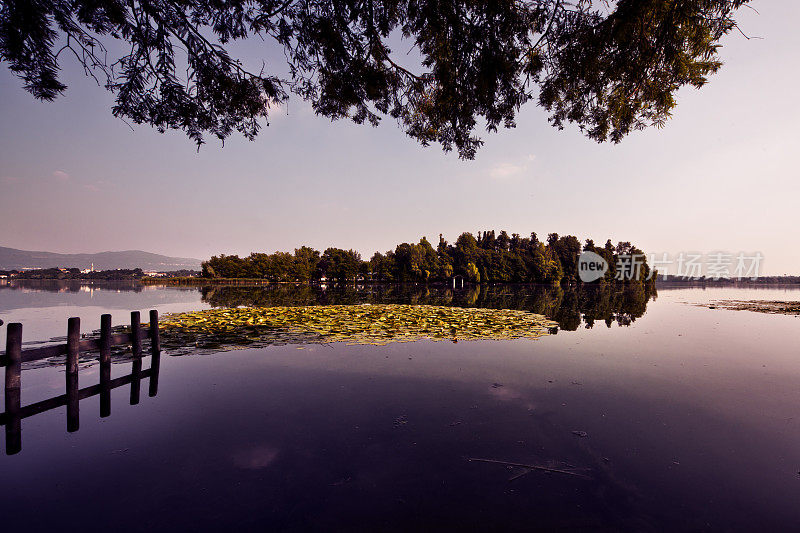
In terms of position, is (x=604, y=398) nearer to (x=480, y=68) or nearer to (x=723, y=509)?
(x=723, y=509)

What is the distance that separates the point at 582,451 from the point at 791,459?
9.20ft

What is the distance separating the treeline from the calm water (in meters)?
78.1

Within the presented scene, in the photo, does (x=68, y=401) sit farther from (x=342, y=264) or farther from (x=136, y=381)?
(x=342, y=264)

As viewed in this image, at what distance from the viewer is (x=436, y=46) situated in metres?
6.23

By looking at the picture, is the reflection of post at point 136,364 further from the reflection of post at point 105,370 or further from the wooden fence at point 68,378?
the reflection of post at point 105,370

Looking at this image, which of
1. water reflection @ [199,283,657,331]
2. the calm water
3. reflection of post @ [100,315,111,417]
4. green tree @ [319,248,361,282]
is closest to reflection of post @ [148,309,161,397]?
the calm water

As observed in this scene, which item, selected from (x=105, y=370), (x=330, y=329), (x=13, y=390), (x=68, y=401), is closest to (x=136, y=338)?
(x=105, y=370)

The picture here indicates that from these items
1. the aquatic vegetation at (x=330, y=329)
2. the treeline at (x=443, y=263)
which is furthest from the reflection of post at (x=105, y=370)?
the treeline at (x=443, y=263)

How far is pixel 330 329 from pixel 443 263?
8004cm

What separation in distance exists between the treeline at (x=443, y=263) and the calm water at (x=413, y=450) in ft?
256

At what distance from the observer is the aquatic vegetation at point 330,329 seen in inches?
440

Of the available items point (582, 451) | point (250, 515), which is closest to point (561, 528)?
point (582, 451)

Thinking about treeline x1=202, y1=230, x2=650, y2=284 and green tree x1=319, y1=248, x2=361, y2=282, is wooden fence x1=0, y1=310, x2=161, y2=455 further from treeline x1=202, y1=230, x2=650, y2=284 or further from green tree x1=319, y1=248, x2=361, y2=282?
green tree x1=319, y1=248, x2=361, y2=282

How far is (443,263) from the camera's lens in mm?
91562
